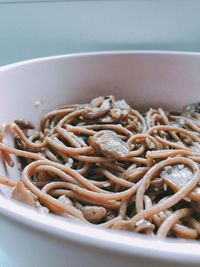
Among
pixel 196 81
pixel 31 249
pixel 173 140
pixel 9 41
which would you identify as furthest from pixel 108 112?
pixel 31 249

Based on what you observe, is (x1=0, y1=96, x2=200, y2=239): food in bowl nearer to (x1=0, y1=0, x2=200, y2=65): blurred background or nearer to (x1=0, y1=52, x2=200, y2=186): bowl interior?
(x1=0, y1=52, x2=200, y2=186): bowl interior

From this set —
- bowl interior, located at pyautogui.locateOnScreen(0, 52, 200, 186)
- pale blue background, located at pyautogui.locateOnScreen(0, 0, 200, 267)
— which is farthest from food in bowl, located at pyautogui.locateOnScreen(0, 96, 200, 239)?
pale blue background, located at pyautogui.locateOnScreen(0, 0, 200, 267)

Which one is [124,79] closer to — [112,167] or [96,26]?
[96,26]

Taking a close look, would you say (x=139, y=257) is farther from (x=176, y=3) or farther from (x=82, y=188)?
(x=176, y=3)

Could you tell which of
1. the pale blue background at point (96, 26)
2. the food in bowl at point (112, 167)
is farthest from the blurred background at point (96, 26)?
the food in bowl at point (112, 167)

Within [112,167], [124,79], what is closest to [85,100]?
[124,79]

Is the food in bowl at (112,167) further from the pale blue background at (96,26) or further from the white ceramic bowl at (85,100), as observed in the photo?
the pale blue background at (96,26)
